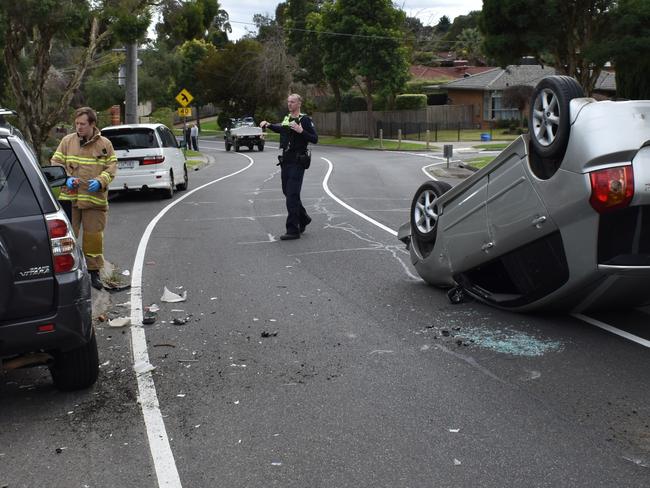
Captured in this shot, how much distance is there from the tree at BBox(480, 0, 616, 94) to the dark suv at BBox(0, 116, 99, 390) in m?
21.6

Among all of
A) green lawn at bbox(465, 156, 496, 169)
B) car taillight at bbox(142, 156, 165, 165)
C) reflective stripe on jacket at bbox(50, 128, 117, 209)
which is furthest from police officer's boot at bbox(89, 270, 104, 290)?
green lawn at bbox(465, 156, 496, 169)

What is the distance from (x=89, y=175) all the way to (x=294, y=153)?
3865 mm

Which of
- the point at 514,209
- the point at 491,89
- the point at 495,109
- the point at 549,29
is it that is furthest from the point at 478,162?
the point at 495,109

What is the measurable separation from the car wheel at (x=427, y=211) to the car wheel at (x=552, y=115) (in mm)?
1825

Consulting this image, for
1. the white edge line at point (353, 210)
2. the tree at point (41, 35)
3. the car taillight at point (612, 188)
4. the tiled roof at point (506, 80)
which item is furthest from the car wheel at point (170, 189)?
the tiled roof at point (506, 80)

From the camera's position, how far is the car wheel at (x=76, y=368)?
523 cm

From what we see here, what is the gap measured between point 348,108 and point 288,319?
6031 centimetres

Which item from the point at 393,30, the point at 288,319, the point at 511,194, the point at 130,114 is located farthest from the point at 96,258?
the point at 393,30

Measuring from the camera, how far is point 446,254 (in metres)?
7.76

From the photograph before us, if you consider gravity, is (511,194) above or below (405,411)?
above

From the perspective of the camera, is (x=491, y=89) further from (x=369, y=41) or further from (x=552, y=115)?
(x=552, y=115)

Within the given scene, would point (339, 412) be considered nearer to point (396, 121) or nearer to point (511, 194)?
point (511, 194)

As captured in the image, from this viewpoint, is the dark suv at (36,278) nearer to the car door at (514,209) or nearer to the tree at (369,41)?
the car door at (514,209)

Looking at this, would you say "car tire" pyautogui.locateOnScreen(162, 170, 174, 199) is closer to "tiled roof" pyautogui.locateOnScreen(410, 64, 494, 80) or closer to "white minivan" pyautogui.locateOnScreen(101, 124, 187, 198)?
"white minivan" pyautogui.locateOnScreen(101, 124, 187, 198)
